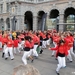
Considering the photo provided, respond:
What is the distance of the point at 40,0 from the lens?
32.0 metres

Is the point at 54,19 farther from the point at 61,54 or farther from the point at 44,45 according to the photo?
the point at 61,54

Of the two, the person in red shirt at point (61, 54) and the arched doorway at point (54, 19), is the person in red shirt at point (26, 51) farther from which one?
the arched doorway at point (54, 19)

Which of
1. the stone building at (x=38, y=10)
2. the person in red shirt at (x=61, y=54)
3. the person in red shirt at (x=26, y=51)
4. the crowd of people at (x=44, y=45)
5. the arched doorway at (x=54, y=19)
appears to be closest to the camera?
the person in red shirt at (x=61, y=54)

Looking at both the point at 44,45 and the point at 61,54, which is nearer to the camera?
the point at 61,54

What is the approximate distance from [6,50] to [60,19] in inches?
768

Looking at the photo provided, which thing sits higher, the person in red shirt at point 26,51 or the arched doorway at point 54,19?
the arched doorway at point 54,19

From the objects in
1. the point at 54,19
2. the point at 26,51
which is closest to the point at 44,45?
the point at 26,51

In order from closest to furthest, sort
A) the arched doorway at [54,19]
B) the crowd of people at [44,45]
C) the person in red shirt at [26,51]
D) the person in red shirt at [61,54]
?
1. the person in red shirt at [61,54]
2. the crowd of people at [44,45]
3. the person in red shirt at [26,51]
4. the arched doorway at [54,19]

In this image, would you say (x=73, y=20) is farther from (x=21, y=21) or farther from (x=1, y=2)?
(x=1, y=2)

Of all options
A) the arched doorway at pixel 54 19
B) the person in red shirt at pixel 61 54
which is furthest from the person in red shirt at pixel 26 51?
the arched doorway at pixel 54 19

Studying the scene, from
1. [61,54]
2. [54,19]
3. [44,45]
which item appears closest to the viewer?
[61,54]

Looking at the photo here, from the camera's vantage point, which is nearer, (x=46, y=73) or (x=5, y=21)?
(x=46, y=73)

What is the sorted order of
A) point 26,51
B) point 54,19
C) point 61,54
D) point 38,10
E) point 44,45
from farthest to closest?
point 38,10 < point 54,19 < point 44,45 < point 26,51 < point 61,54

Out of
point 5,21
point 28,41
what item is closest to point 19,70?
point 28,41
